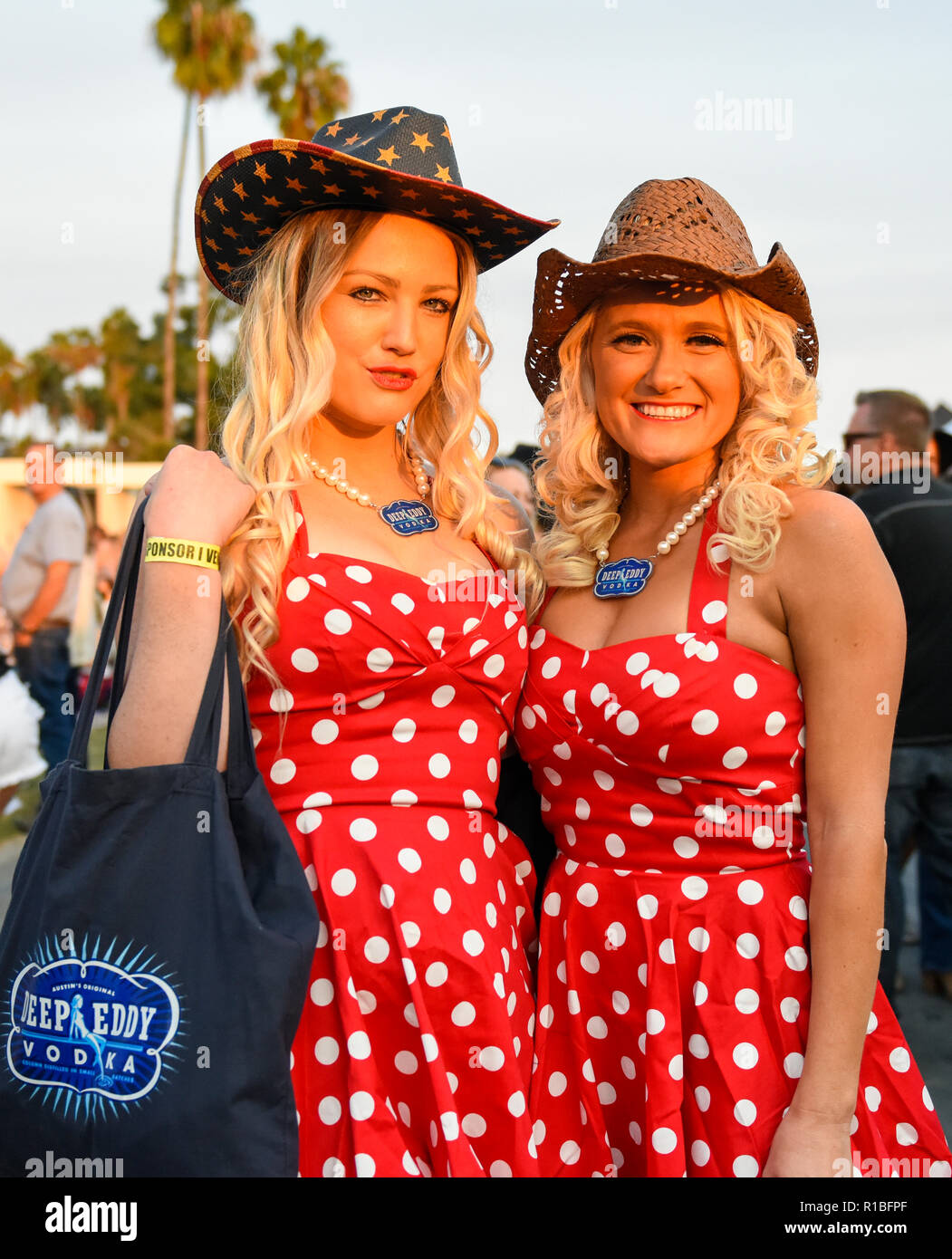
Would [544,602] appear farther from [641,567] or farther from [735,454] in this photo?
[735,454]

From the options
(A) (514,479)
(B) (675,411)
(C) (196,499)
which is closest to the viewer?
(C) (196,499)

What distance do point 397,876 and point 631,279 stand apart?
1332 millimetres

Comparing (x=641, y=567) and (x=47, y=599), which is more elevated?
(x=47, y=599)

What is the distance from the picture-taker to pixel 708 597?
222 cm

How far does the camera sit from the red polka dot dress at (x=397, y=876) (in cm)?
199

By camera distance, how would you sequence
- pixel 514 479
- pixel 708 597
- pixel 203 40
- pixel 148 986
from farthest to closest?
pixel 203 40, pixel 514 479, pixel 708 597, pixel 148 986

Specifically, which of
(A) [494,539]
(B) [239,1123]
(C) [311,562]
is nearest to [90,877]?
(B) [239,1123]

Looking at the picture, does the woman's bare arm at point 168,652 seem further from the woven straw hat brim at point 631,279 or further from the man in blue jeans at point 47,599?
the man in blue jeans at point 47,599

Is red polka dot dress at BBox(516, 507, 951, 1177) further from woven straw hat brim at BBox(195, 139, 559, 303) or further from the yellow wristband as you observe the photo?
woven straw hat brim at BBox(195, 139, 559, 303)

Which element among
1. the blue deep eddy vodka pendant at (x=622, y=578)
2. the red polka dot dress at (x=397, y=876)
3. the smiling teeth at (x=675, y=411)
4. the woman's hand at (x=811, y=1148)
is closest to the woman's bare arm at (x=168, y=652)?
the red polka dot dress at (x=397, y=876)

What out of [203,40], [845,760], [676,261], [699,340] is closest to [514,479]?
[699,340]

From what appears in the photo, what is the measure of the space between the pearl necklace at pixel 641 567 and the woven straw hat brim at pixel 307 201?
70cm

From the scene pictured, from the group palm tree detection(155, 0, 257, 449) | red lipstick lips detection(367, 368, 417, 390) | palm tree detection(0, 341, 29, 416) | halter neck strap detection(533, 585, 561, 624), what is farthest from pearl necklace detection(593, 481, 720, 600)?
palm tree detection(0, 341, 29, 416)

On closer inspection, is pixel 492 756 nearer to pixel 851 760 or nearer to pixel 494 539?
pixel 494 539
